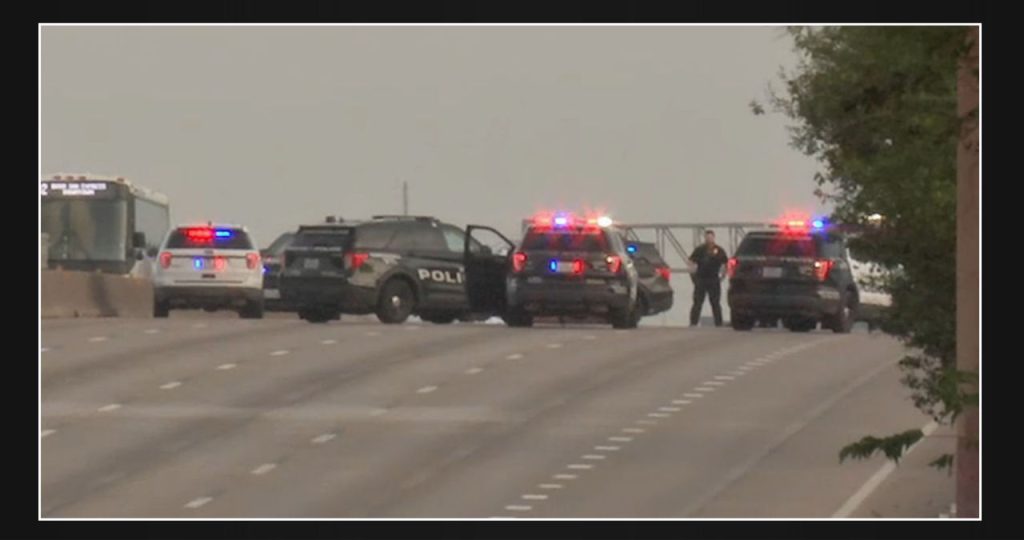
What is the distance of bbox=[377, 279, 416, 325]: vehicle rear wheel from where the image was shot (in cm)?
4212

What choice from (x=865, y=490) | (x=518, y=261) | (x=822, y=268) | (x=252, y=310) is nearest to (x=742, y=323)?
(x=822, y=268)

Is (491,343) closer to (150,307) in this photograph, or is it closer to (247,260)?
(247,260)

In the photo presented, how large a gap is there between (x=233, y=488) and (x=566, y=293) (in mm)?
16574

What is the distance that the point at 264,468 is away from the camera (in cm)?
2575

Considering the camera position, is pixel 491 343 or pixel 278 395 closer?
pixel 278 395

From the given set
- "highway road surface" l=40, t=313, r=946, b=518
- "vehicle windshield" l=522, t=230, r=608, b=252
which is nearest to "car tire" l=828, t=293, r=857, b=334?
"highway road surface" l=40, t=313, r=946, b=518

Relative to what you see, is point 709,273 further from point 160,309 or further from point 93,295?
point 93,295

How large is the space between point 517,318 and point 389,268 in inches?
77.2

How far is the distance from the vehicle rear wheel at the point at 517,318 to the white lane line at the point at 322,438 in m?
13.0

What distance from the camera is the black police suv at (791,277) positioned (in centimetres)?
4091

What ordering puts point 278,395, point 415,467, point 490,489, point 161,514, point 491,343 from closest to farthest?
point 161,514 < point 490,489 < point 415,467 < point 278,395 < point 491,343

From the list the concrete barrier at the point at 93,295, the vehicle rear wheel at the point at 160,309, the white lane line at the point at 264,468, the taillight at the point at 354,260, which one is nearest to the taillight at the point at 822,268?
the taillight at the point at 354,260

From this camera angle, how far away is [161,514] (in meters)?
22.5
